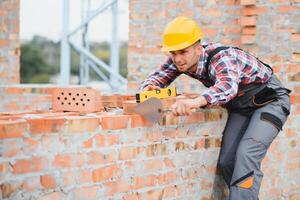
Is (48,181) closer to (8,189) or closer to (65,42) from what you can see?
(8,189)

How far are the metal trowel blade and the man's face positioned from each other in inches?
15.8

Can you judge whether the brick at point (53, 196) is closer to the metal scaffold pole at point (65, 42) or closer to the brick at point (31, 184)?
the brick at point (31, 184)

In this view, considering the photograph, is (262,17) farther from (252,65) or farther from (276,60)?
(252,65)

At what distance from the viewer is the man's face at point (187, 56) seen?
11.6 ft

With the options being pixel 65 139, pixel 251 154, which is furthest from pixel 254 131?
pixel 65 139

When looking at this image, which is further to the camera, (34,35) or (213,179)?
(34,35)

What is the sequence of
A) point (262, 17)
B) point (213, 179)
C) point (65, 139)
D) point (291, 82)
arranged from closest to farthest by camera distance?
1. point (65, 139)
2. point (213, 179)
3. point (291, 82)
4. point (262, 17)

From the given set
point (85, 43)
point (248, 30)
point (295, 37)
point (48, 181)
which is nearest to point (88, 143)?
point (48, 181)

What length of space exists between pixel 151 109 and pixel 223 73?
523mm

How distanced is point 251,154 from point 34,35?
4014 cm

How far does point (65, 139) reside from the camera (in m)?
2.92

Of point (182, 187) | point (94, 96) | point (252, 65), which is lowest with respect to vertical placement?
point (182, 187)

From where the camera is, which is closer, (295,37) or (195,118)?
(195,118)

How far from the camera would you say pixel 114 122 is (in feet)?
10.4
